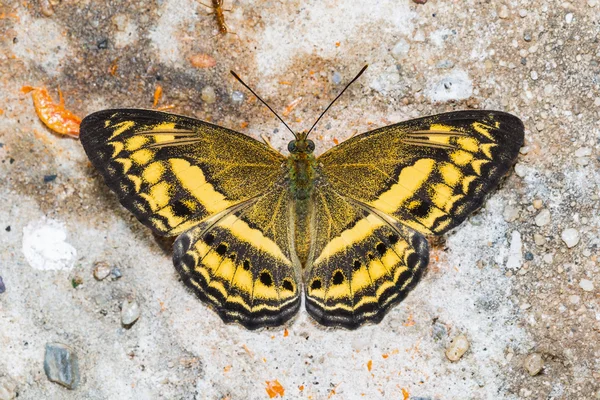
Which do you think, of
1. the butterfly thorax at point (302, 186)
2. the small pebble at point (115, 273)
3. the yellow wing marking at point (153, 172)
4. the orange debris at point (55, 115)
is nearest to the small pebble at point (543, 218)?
the butterfly thorax at point (302, 186)

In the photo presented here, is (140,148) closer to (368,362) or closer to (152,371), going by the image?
(152,371)

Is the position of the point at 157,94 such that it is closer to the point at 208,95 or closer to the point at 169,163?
the point at 208,95

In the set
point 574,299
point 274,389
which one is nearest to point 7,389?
point 274,389

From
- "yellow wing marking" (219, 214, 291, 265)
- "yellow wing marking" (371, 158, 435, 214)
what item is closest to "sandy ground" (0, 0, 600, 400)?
"yellow wing marking" (219, 214, 291, 265)

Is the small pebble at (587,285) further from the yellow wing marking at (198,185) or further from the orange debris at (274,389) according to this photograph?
the yellow wing marking at (198,185)

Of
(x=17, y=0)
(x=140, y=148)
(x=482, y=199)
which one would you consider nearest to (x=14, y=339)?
(x=140, y=148)
